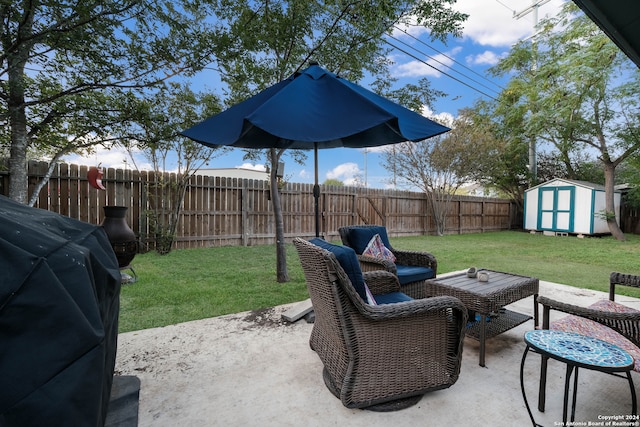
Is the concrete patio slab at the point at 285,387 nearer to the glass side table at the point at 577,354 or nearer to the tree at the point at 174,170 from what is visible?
the glass side table at the point at 577,354

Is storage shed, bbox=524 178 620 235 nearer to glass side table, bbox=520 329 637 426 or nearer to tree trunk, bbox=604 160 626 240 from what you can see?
tree trunk, bbox=604 160 626 240

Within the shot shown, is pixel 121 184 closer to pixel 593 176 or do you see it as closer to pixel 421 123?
pixel 421 123

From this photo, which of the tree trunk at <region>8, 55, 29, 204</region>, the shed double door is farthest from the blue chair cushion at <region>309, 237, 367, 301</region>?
the shed double door

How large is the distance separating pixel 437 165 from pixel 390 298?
34.2ft

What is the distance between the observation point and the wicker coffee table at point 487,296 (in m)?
2.27

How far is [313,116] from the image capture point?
2111 mm

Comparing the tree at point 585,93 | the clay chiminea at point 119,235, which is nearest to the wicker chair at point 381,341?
the clay chiminea at point 119,235

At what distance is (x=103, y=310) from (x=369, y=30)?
4184mm

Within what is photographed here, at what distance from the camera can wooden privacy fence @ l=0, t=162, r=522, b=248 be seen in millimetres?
5905

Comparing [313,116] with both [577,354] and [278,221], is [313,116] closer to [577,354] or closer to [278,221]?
[577,354]

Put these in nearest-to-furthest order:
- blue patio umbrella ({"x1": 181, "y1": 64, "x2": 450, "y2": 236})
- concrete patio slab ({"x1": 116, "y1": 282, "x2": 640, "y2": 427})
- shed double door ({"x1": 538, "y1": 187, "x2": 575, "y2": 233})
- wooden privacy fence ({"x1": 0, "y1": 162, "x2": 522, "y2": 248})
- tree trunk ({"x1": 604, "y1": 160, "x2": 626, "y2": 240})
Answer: concrete patio slab ({"x1": 116, "y1": 282, "x2": 640, "y2": 427})
blue patio umbrella ({"x1": 181, "y1": 64, "x2": 450, "y2": 236})
wooden privacy fence ({"x1": 0, "y1": 162, "x2": 522, "y2": 248})
tree trunk ({"x1": 604, "y1": 160, "x2": 626, "y2": 240})
shed double door ({"x1": 538, "y1": 187, "x2": 575, "y2": 233})

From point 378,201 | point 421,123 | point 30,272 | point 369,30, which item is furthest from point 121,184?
point 378,201

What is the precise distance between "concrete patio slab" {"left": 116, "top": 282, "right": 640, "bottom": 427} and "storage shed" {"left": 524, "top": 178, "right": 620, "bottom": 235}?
11.9 m

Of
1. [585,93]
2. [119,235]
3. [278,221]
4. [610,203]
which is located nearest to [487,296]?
[278,221]
